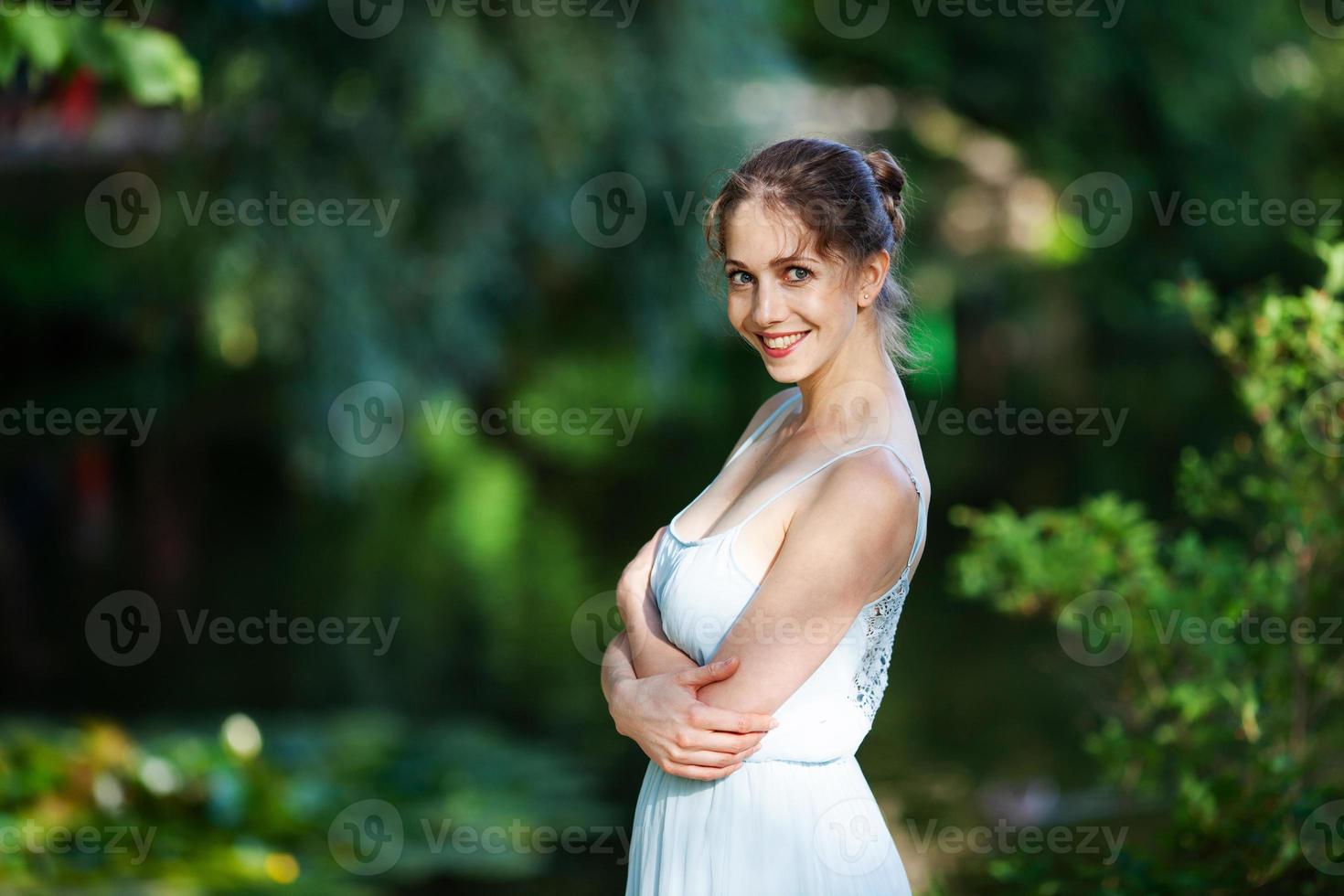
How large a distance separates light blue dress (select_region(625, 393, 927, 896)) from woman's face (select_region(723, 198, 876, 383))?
21cm

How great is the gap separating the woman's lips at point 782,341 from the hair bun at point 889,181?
23 cm

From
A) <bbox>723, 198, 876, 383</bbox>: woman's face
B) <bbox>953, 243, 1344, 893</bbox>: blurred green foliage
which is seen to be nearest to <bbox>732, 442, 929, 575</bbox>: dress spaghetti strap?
<bbox>723, 198, 876, 383</bbox>: woman's face

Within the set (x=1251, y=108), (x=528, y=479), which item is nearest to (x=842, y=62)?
(x=1251, y=108)

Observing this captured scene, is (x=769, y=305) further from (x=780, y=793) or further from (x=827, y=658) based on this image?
(x=780, y=793)

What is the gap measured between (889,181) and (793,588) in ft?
2.12

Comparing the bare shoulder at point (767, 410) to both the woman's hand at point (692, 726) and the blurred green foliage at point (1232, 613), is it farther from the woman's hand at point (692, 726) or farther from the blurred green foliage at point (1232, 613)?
the blurred green foliage at point (1232, 613)

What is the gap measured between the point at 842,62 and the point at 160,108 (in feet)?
34.3

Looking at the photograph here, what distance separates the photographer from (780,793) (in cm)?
208

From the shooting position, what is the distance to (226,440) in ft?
62.8

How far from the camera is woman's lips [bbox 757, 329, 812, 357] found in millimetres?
2074

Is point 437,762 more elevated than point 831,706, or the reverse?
point 831,706

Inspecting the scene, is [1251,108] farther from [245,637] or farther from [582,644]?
[245,637]

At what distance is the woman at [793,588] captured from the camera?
6.41ft

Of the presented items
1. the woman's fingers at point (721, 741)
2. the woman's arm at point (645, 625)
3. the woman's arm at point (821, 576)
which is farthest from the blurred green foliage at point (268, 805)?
the woman's arm at point (821, 576)
